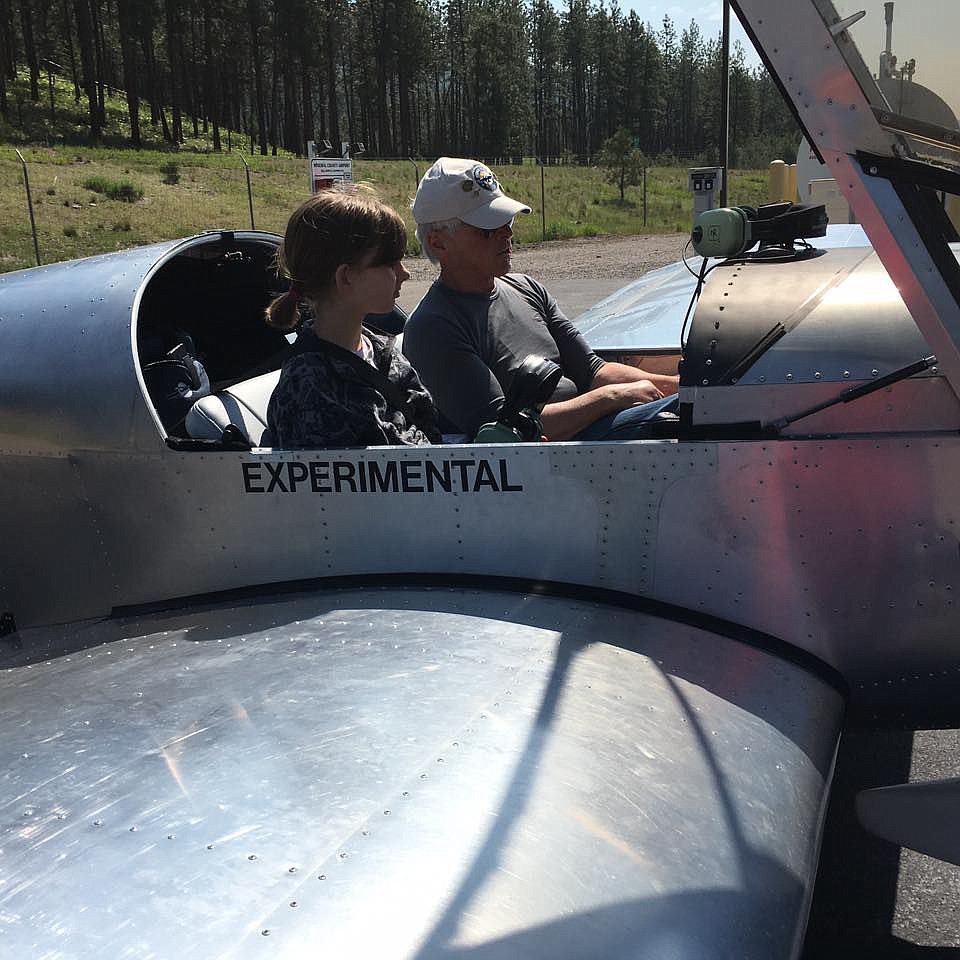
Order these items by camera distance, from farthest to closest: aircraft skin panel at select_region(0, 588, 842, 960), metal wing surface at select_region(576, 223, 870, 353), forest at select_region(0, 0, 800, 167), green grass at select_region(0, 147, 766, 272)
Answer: forest at select_region(0, 0, 800, 167)
green grass at select_region(0, 147, 766, 272)
metal wing surface at select_region(576, 223, 870, 353)
aircraft skin panel at select_region(0, 588, 842, 960)

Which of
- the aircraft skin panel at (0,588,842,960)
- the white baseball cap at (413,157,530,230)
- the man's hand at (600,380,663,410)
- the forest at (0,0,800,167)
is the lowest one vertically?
the aircraft skin panel at (0,588,842,960)

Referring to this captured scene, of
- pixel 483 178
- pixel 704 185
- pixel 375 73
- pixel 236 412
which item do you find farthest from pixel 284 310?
pixel 375 73

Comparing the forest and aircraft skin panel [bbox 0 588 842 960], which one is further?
the forest

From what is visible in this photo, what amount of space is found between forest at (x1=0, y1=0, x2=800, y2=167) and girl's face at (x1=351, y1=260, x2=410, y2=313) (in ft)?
148

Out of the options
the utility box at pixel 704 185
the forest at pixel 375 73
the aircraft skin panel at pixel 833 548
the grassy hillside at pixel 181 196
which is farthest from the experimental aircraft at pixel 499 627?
the forest at pixel 375 73

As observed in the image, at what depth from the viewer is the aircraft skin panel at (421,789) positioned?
4.39ft

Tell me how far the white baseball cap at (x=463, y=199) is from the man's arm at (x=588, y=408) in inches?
26.5

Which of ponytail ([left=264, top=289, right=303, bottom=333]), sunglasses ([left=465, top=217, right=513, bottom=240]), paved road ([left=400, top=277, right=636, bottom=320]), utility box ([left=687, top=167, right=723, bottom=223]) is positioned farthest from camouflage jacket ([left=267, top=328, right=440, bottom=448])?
paved road ([left=400, top=277, right=636, bottom=320])

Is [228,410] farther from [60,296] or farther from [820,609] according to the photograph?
[820,609]

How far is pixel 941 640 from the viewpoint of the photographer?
2176mm

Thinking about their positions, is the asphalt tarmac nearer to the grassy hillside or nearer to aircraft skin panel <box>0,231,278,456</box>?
aircraft skin panel <box>0,231,278,456</box>

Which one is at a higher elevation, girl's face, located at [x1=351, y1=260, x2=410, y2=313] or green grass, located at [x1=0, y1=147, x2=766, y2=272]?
green grass, located at [x1=0, y1=147, x2=766, y2=272]

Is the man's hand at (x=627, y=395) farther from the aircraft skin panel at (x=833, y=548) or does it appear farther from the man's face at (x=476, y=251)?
the man's face at (x=476, y=251)

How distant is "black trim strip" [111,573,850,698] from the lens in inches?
87.4
